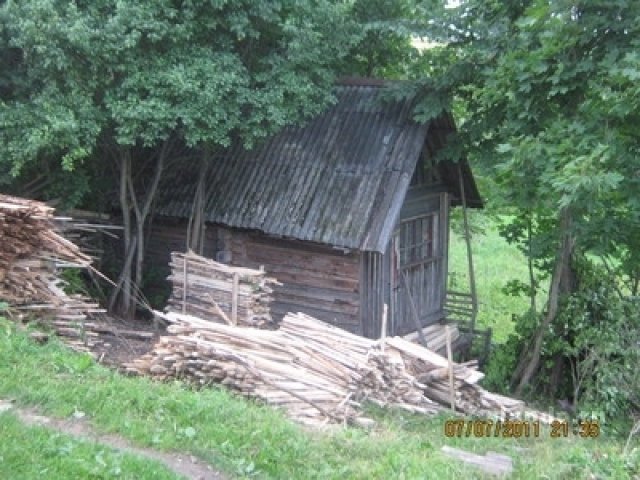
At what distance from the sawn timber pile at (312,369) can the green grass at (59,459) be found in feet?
8.49

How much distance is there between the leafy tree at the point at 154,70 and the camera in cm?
1142

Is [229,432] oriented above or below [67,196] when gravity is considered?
below

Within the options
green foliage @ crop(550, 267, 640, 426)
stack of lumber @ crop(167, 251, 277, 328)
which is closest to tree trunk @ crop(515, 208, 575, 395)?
green foliage @ crop(550, 267, 640, 426)

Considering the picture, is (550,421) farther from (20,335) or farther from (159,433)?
(20,335)

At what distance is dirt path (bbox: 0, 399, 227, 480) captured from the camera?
21.9 ft

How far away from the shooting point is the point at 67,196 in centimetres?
1345

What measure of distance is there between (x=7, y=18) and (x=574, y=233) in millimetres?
9232

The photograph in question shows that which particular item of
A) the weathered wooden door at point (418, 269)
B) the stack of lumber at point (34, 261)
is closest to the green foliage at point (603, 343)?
the weathered wooden door at point (418, 269)

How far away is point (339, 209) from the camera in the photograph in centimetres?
1362

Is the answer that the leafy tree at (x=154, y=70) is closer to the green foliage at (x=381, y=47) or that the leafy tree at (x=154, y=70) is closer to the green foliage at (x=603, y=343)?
the green foliage at (x=381, y=47)

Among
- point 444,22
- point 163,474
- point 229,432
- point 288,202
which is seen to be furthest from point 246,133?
point 163,474

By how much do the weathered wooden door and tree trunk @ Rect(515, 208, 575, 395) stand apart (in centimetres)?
220

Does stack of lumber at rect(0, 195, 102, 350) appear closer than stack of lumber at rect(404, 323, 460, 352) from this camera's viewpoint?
Yes

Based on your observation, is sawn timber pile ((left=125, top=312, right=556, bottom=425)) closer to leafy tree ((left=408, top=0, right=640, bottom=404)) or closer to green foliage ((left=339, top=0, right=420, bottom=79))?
leafy tree ((left=408, top=0, right=640, bottom=404))
